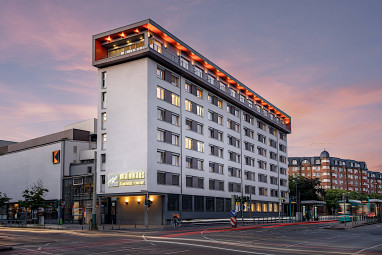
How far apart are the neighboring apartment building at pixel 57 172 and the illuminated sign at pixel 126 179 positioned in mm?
10313

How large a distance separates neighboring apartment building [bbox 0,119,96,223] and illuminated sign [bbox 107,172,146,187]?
10.3 metres

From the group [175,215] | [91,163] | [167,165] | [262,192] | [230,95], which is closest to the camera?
[175,215]

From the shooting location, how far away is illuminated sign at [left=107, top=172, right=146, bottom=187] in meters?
52.2

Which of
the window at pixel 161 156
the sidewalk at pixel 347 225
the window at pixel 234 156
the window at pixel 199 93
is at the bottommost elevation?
the sidewalk at pixel 347 225

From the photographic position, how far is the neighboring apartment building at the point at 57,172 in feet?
220

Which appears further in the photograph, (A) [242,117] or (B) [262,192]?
(B) [262,192]

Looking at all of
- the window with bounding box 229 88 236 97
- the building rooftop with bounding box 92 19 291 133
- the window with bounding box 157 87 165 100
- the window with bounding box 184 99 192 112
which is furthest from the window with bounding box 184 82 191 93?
the window with bounding box 229 88 236 97

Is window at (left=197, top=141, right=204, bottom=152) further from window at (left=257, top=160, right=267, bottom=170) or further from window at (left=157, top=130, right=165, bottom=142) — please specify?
window at (left=257, top=160, right=267, bottom=170)

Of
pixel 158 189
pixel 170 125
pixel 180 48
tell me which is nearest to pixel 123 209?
pixel 158 189

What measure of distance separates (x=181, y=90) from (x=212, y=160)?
13997mm

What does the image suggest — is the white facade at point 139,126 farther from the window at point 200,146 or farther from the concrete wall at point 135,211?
the concrete wall at point 135,211

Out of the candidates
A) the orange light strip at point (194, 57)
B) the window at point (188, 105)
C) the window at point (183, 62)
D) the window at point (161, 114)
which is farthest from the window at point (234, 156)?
the window at point (161, 114)

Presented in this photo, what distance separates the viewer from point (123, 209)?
186 ft

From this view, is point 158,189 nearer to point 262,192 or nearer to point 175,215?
point 175,215
